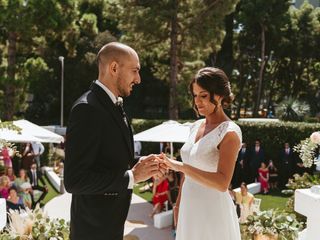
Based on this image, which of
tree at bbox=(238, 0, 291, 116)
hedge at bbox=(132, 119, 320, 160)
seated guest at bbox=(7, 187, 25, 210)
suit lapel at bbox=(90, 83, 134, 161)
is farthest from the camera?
tree at bbox=(238, 0, 291, 116)

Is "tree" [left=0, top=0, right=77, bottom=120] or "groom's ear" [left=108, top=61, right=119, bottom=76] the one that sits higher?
"tree" [left=0, top=0, right=77, bottom=120]

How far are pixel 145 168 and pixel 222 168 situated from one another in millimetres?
643

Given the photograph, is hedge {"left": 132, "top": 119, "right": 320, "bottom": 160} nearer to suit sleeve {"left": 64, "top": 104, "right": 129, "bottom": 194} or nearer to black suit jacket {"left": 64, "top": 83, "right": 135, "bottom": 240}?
black suit jacket {"left": 64, "top": 83, "right": 135, "bottom": 240}

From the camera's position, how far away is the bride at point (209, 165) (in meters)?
3.26

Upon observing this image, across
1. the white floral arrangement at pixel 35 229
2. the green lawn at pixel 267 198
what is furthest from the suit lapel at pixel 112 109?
the green lawn at pixel 267 198

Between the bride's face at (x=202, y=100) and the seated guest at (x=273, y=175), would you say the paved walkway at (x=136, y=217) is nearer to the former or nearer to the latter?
the seated guest at (x=273, y=175)

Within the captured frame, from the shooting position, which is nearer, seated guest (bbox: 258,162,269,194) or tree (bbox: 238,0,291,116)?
seated guest (bbox: 258,162,269,194)

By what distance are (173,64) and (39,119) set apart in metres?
21.0

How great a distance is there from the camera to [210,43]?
78.0 ft

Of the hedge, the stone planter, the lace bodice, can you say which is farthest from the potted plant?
the hedge

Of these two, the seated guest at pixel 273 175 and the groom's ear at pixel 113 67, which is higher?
the groom's ear at pixel 113 67

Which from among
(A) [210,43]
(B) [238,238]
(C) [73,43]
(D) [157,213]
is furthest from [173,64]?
(B) [238,238]

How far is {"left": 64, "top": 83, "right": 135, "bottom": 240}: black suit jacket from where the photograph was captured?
2.54m

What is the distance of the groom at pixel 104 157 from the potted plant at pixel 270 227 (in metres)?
3.36
